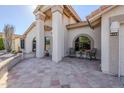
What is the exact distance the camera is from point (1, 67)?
5.95 m

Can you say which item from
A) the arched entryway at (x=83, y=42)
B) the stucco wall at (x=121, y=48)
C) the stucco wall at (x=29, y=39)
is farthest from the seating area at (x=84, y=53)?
the stucco wall at (x=29, y=39)

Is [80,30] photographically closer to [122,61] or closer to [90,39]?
[90,39]

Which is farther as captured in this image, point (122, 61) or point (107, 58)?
point (107, 58)

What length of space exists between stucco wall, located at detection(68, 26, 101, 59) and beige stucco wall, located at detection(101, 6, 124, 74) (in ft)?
15.3

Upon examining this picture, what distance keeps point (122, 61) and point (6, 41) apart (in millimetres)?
16877

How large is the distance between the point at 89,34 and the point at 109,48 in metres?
5.82

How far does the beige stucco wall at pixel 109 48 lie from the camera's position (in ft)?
20.0

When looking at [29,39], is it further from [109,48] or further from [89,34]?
[109,48]

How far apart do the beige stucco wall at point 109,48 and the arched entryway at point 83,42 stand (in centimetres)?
540

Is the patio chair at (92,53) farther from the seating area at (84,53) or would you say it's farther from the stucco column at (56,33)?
the stucco column at (56,33)

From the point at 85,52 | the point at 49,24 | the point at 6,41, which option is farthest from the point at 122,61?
the point at 6,41

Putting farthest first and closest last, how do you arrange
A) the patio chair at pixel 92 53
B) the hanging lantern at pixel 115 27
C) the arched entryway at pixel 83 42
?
the arched entryway at pixel 83 42 → the patio chair at pixel 92 53 → the hanging lantern at pixel 115 27

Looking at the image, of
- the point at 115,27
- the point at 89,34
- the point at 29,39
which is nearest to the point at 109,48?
the point at 115,27

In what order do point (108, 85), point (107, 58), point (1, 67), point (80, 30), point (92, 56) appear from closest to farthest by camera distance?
1. point (108, 85)
2. point (1, 67)
3. point (107, 58)
4. point (92, 56)
5. point (80, 30)
